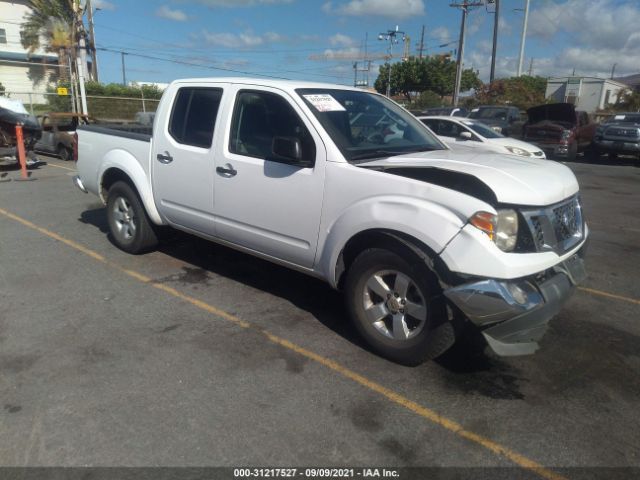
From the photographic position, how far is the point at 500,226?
119 inches

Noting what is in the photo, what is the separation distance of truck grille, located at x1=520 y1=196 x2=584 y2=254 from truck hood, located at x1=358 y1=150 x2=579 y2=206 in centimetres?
6

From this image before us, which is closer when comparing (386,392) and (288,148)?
(386,392)

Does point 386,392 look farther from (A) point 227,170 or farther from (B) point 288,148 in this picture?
(A) point 227,170

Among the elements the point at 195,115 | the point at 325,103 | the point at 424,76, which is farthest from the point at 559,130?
the point at 424,76

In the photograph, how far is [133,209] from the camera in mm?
5500

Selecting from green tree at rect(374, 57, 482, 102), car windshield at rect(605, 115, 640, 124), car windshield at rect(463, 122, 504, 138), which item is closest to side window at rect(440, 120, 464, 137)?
car windshield at rect(463, 122, 504, 138)

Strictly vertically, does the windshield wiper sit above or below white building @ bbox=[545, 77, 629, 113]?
below

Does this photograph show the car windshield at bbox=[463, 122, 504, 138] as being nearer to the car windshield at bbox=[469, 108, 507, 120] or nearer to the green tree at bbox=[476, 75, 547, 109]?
the car windshield at bbox=[469, 108, 507, 120]

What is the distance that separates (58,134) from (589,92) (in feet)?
148

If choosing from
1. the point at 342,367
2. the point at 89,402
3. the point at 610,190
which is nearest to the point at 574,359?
the point at 342,367

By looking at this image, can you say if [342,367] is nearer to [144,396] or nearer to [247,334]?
[247,334]

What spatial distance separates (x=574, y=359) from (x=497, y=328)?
41.7 inches

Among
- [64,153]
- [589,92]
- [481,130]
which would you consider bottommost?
[64,153]

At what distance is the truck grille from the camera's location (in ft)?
10.2
